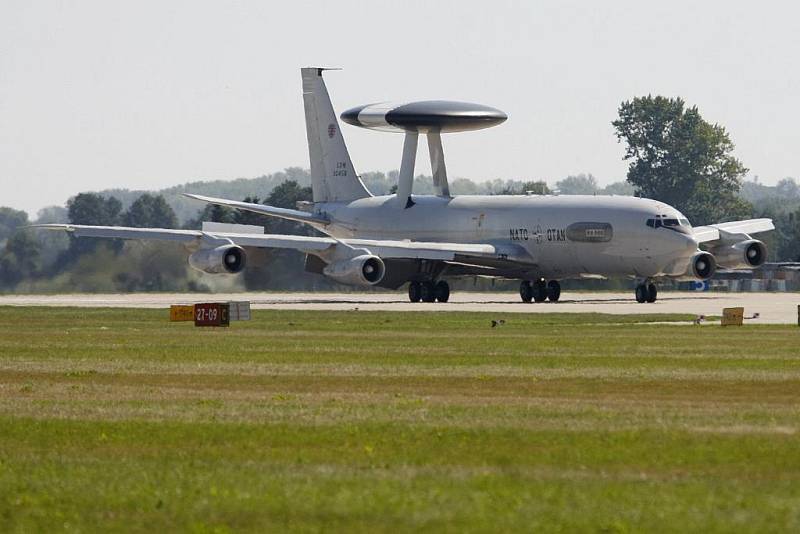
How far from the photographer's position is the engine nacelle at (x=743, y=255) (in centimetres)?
8856

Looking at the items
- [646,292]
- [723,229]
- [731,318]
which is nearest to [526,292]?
[646,292]

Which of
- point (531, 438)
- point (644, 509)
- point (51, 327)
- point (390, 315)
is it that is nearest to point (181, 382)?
point (531, 438)

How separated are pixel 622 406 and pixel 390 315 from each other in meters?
39.1

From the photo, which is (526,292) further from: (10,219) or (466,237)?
(10,219)

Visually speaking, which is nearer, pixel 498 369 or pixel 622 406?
pixel 622 406

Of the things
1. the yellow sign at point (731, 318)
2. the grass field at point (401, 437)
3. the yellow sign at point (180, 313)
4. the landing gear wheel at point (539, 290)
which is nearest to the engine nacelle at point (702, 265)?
the landing gear wheel at point (539, 290)

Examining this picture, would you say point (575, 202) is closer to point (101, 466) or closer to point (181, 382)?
point (181, 382)

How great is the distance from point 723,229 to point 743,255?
131 inches

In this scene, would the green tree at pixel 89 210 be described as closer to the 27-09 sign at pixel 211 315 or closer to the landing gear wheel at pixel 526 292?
the landing gear wheel at pixel 526 292

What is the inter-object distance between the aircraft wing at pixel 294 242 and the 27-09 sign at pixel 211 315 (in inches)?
939

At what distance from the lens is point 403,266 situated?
283 feet

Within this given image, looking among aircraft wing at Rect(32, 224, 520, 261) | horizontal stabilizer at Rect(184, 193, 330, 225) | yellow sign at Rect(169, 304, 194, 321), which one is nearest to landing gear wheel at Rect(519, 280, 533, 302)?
aircraft wing at Rect(32, 224, 520, 261)

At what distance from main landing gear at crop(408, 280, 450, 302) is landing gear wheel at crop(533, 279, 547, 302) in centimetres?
450

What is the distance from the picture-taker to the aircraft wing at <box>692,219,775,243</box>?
87.3 meters
